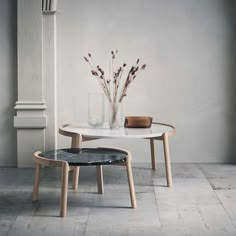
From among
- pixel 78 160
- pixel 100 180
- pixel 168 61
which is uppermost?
pixel 168 61

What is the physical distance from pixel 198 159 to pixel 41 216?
8.00ft

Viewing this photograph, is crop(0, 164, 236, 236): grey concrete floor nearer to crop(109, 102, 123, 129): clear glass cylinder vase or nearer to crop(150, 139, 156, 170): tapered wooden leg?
crop(150, 139, 156, 170): tapered wooden leg

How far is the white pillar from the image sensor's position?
528cm

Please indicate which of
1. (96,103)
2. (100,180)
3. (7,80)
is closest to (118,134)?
(100,180)

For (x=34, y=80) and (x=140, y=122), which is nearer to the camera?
(x=140, y=122)

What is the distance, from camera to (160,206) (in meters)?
3.88

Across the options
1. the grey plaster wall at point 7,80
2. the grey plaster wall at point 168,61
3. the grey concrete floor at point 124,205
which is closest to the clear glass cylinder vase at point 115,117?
the grey concrete floor at point 124,205

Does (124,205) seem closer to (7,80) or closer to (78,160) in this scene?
(78,160)

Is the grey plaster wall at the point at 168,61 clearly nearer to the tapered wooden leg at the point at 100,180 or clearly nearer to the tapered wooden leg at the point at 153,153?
the tapered wooden leg at the point at 153,153

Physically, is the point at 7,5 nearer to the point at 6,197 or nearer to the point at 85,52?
the point at 85,52

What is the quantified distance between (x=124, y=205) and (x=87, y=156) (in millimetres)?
457

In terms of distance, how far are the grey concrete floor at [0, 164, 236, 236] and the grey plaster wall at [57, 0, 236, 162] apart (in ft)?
1.60

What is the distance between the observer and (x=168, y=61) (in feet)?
18.2

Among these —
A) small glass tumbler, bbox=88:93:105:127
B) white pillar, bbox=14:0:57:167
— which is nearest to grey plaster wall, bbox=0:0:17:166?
white pillar, bbox=14:0:57:167
